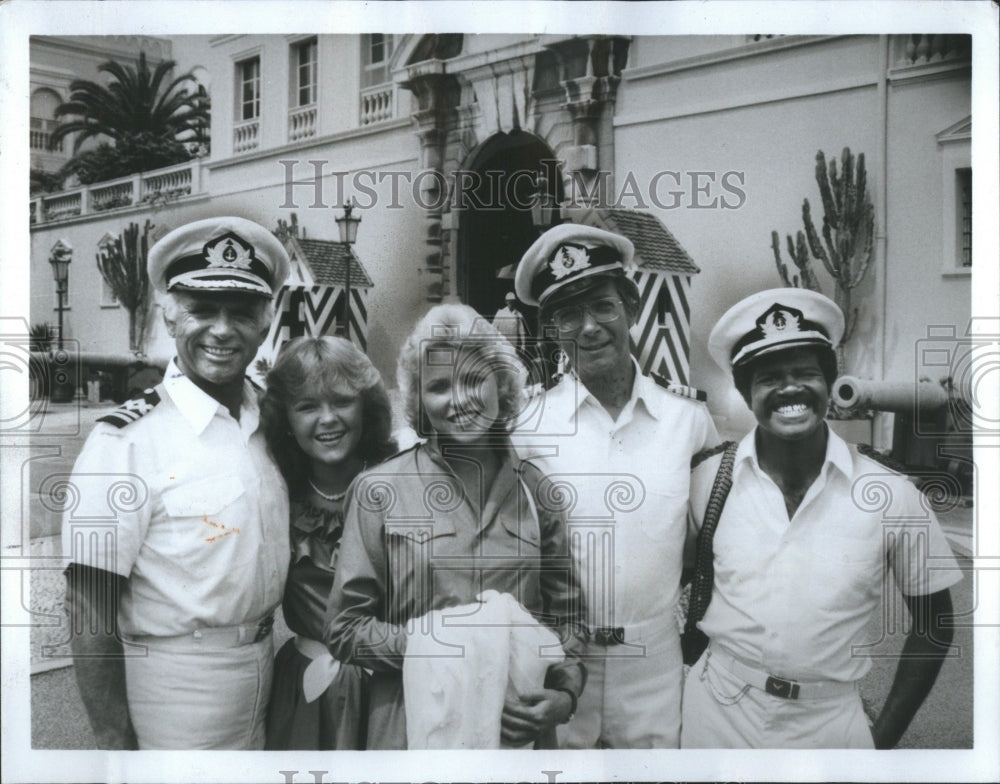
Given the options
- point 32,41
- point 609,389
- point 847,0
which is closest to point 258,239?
point 32,41

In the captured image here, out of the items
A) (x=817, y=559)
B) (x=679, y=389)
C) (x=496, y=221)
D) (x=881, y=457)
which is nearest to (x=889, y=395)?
(x=881, y=457)

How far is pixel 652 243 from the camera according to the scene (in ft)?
12.0

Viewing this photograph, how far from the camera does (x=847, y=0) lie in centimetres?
365

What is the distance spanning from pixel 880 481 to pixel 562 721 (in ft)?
4.24

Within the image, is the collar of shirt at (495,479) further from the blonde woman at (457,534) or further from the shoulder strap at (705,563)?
the shoulder strap at (705,563)

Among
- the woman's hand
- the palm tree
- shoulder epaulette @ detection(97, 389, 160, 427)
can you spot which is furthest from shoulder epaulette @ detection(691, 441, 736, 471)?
the palm tree

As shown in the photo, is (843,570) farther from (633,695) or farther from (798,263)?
(798,263)

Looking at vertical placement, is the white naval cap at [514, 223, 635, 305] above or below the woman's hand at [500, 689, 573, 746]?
above

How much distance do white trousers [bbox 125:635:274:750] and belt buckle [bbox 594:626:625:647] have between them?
3.48ft

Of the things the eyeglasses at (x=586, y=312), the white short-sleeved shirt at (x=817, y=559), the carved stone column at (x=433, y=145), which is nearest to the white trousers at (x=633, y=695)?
the white short-sleeved shirt at (x=817, y=559)

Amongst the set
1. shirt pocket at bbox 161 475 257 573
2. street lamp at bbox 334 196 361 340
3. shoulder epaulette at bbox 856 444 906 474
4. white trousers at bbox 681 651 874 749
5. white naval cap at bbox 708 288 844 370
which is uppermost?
street lamp at bbox 334 196 361 340

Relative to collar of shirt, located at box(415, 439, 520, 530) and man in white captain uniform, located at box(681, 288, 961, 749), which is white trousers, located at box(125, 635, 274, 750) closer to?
collar of shirt, located at box(415, 439, 520, 530)

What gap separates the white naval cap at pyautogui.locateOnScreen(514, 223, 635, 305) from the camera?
3.64m

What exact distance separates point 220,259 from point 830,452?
6.81 feet
